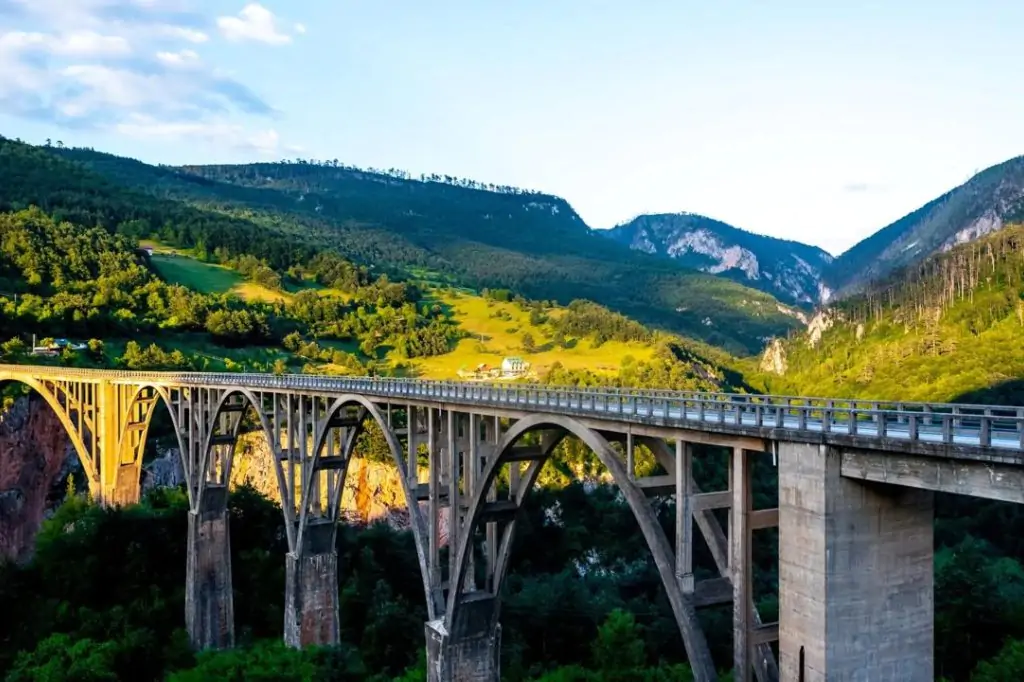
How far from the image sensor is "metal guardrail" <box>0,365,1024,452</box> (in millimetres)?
14623

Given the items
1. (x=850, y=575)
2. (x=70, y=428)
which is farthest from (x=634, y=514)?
(x=70, y=428)

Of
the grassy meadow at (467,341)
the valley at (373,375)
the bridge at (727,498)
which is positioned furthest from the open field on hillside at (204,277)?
the bridge at (727,498)

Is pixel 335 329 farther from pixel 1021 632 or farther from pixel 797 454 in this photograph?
pixel 797 454

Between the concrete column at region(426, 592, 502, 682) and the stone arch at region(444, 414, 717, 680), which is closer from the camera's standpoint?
the stone arch at region(444, 414, 717, 680)

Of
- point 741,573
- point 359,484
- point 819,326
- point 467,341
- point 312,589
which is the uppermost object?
point 819,326

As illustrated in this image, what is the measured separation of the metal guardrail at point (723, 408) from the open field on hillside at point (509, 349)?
198 feet

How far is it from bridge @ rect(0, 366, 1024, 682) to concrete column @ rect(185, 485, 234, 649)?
889 cm

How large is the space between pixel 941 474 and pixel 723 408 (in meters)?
6.34

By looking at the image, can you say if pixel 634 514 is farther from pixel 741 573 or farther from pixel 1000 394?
pixel 1000 394

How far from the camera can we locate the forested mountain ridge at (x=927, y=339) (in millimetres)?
96188

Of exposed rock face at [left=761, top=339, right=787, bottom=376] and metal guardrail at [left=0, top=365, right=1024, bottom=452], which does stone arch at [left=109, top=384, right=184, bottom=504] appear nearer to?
metal guardrail at [left=0, top=365, right=1024, bottom=452]

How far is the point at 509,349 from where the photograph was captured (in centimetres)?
11538

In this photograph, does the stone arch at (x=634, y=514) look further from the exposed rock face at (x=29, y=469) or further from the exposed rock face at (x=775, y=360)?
the exposed rock face at (x=775, y=360)

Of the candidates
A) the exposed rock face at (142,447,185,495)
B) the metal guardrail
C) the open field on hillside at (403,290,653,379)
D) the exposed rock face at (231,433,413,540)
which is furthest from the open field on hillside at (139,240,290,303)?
the metal guardrail
